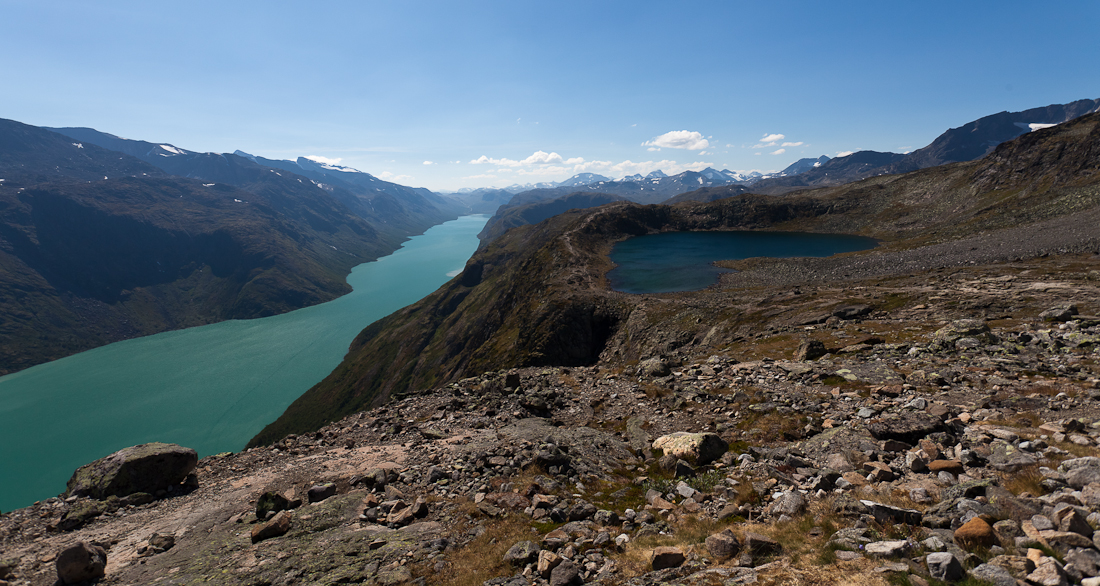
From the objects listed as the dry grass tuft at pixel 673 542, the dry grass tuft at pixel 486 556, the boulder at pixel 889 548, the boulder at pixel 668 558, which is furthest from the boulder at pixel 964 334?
the dry grass tuft at pixel 486 556

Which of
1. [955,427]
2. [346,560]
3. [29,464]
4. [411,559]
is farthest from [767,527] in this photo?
[29,464]

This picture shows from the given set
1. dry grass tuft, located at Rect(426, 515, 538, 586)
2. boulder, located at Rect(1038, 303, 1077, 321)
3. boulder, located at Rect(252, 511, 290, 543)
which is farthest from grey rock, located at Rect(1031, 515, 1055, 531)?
boulder, located at Rect(1038, 303, 1077, 321)

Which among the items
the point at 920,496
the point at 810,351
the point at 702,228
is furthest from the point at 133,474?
the point at 702,228

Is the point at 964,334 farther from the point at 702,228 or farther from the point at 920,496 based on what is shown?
the point at 702,228

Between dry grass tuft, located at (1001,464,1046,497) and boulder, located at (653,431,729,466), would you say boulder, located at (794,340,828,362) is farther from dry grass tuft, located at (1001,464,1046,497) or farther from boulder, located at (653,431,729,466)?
dry grass tuft, located at (1001,464,1046,497)

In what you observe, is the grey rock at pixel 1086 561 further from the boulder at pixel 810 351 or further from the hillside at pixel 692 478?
the boulder at pixel 810 351

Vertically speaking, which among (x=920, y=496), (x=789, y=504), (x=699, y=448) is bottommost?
(x=699, y=448)
